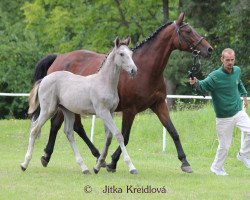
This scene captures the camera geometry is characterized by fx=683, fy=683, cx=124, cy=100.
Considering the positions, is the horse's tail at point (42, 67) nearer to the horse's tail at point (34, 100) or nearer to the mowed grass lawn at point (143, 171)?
the mowed grass lawn at point (143, 171)

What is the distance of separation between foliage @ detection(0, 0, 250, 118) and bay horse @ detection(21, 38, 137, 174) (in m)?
15.0

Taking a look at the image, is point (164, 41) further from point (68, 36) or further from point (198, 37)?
point (68, 36)

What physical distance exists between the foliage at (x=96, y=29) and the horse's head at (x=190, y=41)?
47.1 ft

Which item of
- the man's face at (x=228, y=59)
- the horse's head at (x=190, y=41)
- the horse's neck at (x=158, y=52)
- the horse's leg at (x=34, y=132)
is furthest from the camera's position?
the horse's leg at (x=34, y=132)

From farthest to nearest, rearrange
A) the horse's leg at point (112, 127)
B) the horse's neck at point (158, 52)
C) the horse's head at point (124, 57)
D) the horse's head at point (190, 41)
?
the horse's neck at point (158, 52), the horse's head at point (190, 41), the horse's leg at point (112, 127), the horse's head at point (124, 57)

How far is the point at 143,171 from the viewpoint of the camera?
36.8 feet

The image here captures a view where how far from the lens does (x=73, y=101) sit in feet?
34.9

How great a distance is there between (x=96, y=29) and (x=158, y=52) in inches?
933

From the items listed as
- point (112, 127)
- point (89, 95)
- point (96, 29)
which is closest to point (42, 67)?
point (89, 95)

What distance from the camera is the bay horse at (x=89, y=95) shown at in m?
10.2

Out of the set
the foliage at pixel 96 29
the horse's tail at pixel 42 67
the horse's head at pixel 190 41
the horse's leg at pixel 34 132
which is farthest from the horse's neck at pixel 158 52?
the foliage at pixel 96 29

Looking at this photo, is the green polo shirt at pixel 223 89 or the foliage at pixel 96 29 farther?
the foliage at pixel 96 29

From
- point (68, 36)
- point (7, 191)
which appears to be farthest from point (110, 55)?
point (68, 36)

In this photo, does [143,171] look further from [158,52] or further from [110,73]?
[158,52]
